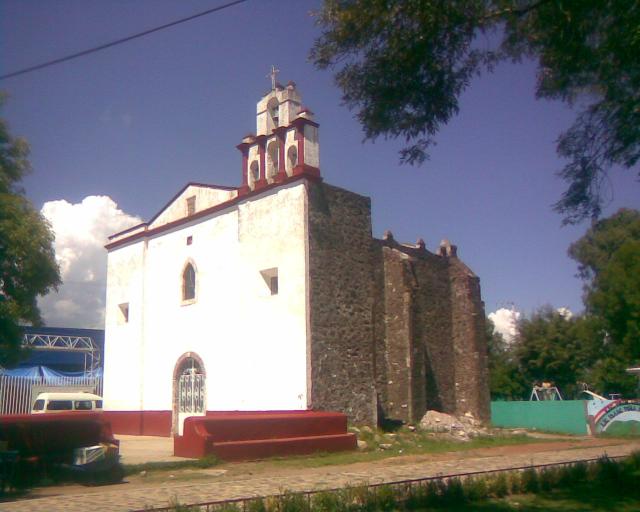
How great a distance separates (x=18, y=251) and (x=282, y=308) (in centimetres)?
910

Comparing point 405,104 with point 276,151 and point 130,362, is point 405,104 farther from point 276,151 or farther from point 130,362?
point 130,362

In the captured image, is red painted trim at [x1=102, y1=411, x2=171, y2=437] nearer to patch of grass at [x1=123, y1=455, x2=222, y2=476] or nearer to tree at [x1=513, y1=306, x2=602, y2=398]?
patch of grass at [x1=123, y1=455, x2=222, y2=476]

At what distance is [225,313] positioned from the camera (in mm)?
21500

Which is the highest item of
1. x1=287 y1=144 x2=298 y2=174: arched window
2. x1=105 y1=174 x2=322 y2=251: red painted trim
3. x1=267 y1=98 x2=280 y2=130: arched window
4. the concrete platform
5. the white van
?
x1=267 y1=98 x2=280 y2=130: arched window

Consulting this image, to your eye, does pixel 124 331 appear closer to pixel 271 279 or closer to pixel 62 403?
pixel 62 403

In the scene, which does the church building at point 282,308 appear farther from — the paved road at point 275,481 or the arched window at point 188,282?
the paved road at point 275,481

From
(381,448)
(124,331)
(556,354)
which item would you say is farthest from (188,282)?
(556,354)

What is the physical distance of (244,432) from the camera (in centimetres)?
1616

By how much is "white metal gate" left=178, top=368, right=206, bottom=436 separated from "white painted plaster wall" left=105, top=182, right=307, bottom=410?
1.63 feet

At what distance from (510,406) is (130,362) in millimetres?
16227

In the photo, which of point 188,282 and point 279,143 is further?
point 188,282

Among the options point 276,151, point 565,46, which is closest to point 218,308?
point 276,151

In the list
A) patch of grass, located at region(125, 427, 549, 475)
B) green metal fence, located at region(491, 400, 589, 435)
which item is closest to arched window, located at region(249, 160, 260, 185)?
patch of grass, located at region(125, 427, 549, 475)

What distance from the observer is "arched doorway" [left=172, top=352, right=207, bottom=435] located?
22094 mm
